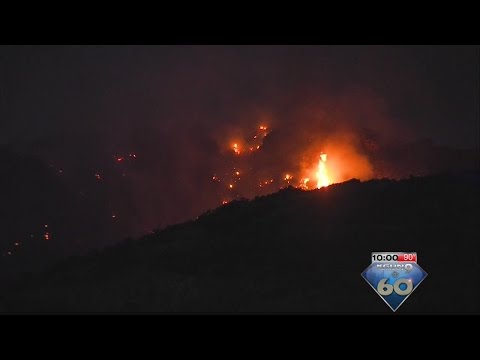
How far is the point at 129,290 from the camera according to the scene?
87.7ft

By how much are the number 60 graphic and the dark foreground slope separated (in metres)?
0.84

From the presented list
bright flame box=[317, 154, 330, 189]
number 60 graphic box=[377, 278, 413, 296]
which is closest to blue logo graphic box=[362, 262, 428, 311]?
number 60 graphic box=[377, 278, 413, 296]

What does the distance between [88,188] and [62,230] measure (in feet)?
27.0

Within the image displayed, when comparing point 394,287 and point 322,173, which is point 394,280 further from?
point 322,173

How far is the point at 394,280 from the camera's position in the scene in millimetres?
22016

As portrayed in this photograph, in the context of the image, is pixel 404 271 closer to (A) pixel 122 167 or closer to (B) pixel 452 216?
(B) pixel 452 216

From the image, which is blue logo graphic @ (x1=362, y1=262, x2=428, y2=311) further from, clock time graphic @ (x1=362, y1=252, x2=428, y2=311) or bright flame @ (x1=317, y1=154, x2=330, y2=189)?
bright flame @ (x1=317, y1=154, x2=330, y2=189)

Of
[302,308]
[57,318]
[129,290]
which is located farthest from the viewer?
[129,290]

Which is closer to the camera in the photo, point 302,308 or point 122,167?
point 302,308

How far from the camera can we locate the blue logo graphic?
21.9 meters

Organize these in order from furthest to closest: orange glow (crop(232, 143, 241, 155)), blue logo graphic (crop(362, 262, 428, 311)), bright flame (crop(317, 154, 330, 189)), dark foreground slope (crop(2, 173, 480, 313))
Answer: orange glow (crop(232, 143, 241, 155)), bright flame (crop(317, 154, 330, 189)), dark foreground slope (crop(2, 173, 480, 313)), blue logo graphic (crop(362, 262, 428, 311))

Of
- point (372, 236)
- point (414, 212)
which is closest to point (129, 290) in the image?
point (372, 236)

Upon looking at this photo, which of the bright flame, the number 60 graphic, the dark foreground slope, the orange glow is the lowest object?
the number 60 graphic

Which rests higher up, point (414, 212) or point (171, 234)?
point (171, 234)
